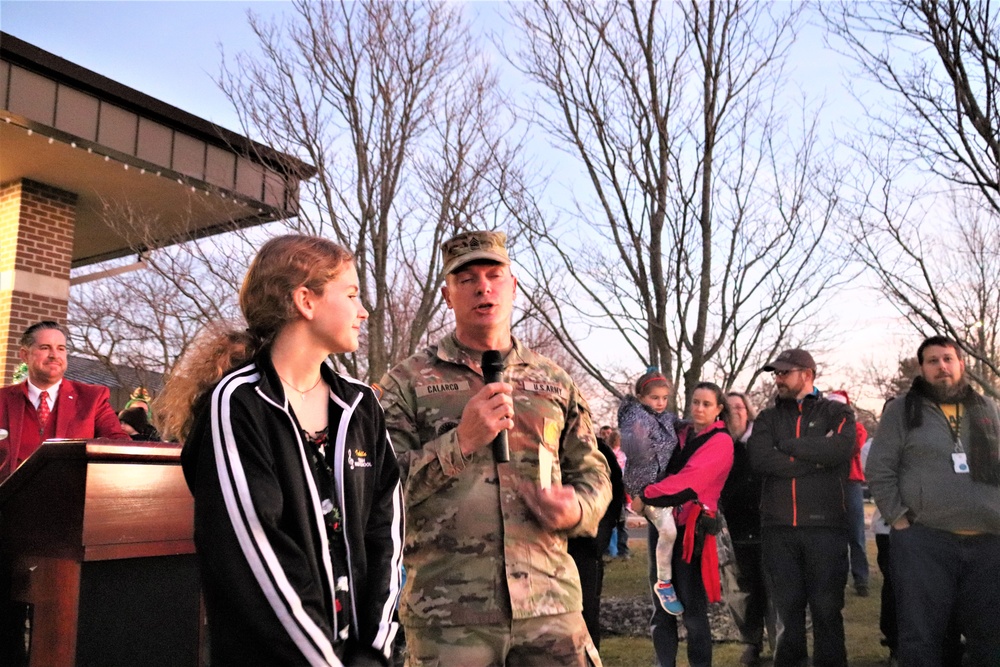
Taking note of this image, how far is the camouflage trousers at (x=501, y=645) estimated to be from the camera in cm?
262

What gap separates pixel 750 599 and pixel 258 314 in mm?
5867

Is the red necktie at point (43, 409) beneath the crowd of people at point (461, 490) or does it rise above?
→ above

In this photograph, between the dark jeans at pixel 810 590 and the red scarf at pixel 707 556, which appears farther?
the red scarf at pixel 707 556

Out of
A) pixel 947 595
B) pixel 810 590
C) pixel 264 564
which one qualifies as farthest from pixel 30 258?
pixel 947 595

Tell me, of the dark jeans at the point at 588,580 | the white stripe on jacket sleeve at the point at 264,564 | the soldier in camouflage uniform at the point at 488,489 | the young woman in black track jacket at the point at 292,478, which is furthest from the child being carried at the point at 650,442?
the white stripe on jacket sleeve at the point at 264,564

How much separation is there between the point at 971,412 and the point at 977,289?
17.7 feet

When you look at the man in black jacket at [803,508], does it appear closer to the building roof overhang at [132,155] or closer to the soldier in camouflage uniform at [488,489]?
the soldier in camouflage uniform at [488,489]

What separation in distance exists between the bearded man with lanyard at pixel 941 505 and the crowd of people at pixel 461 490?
13 millimetres

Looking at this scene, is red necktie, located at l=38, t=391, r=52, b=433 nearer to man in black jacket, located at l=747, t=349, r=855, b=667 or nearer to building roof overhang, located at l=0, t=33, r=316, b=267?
building roof overhang, located at l=0, t=33, r=316, b=267

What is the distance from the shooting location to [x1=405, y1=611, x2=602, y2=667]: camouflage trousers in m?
2.62

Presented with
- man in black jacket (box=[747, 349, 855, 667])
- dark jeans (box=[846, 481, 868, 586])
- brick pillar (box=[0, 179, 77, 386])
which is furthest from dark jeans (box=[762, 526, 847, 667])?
brick pillar (box=[0, 179, 77, 386])

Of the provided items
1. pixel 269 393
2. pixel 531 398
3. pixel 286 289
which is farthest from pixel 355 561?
pixel 531 398

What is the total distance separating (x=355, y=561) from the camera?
2.02 m

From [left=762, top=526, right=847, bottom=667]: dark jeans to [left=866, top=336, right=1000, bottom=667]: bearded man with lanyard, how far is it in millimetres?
498
